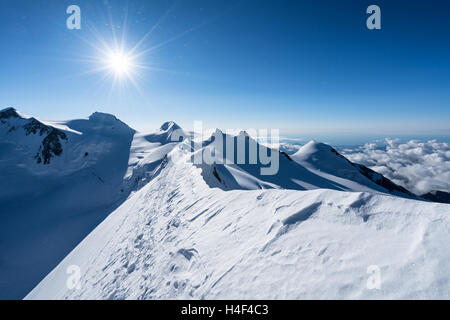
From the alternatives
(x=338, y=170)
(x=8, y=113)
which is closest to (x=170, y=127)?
(x=8, y=113)

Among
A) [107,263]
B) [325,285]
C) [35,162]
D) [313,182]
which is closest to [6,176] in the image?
[35,162]

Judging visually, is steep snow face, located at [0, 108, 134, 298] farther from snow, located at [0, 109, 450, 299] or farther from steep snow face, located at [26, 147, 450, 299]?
steep snow face, located at [26, 147, 450, 299]

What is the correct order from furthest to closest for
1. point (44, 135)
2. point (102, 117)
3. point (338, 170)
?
point (102, 117), point (44, 135), point (338, 170)

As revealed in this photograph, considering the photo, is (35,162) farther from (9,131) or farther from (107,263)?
(107,263)

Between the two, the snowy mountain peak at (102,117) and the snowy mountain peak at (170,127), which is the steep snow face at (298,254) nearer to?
the snowy mountain peak at (170,127)

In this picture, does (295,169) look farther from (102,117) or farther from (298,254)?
(102,117)

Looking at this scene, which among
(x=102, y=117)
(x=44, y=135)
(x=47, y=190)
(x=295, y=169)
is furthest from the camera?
(x=102, y=117)

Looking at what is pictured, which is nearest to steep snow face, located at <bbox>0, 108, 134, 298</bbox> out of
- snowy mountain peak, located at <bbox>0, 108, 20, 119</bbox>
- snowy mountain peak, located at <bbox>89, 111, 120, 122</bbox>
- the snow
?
snowy mountain peak, located at <bbox>0, 108, 20, 119</bbox>
